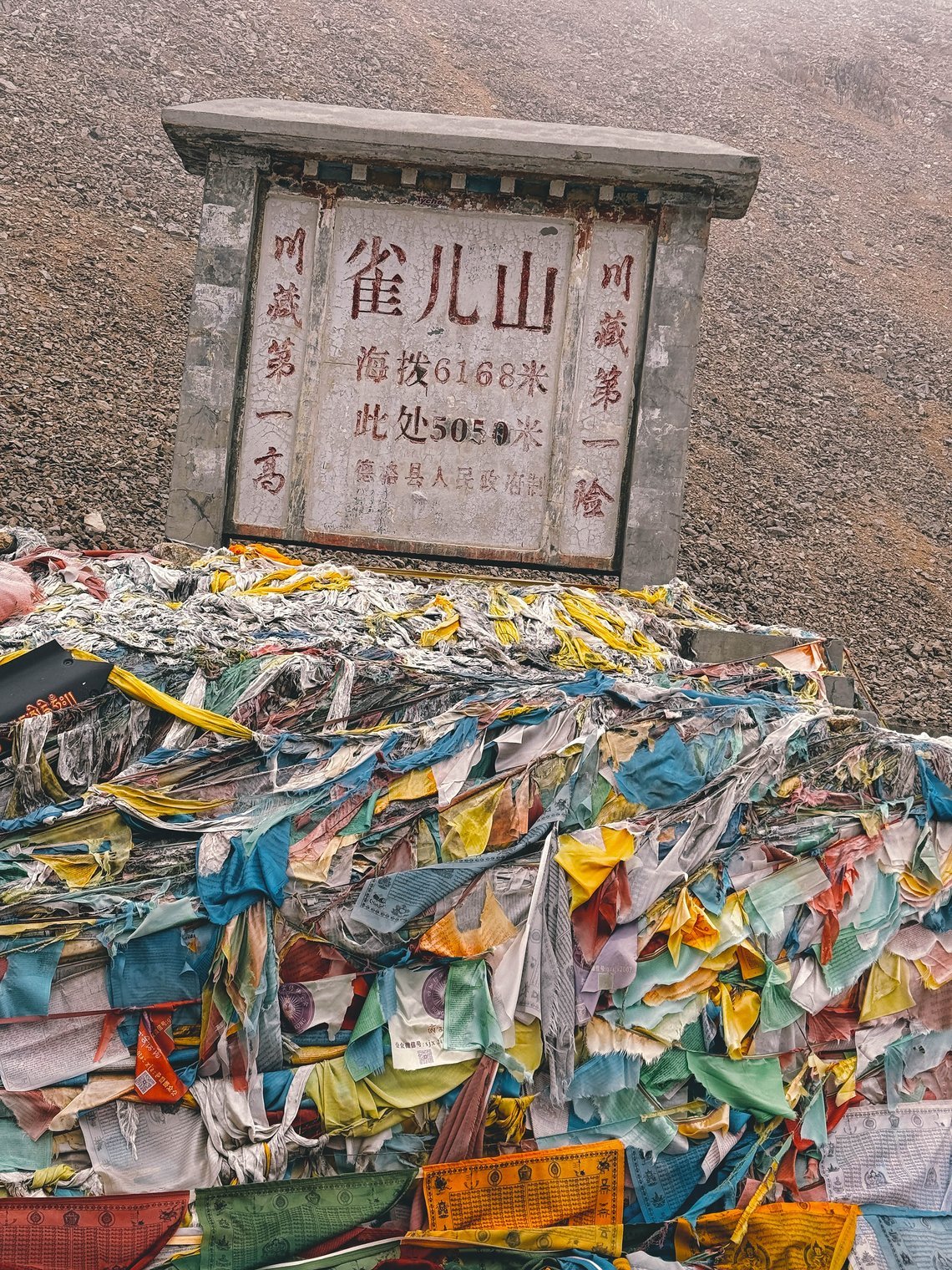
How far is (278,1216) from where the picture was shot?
358cm

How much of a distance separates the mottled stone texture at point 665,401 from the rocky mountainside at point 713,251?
393 cm

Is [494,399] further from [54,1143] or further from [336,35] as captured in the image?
[336,35]

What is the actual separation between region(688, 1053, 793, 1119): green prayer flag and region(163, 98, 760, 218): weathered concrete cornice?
619cm

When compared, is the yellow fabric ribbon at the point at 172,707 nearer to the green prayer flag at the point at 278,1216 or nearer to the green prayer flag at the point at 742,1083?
the green prayer flag at the point at 278,1216

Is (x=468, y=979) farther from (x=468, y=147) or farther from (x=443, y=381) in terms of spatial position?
(x=468, y=147)

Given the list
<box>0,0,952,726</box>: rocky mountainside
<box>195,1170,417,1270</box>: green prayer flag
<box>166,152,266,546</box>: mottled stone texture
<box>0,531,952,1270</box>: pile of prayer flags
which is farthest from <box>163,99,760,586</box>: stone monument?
<box>195,1170,417,1270</box>: green prayer flag

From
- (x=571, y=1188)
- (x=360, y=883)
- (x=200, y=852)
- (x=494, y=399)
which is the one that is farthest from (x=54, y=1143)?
(x=494, y=399)

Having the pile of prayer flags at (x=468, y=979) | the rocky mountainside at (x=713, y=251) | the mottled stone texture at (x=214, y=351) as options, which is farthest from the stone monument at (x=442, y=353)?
the pile of prayer flags at (x=468, y=979)

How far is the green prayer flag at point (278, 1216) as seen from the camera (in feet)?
11.6

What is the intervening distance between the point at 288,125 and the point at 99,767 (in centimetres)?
525

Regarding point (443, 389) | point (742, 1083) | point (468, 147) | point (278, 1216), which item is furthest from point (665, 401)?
point (278, 1216)

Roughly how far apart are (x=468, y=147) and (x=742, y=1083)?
6461mm

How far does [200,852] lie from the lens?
3.97m

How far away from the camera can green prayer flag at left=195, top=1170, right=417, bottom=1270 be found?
3531 mm
